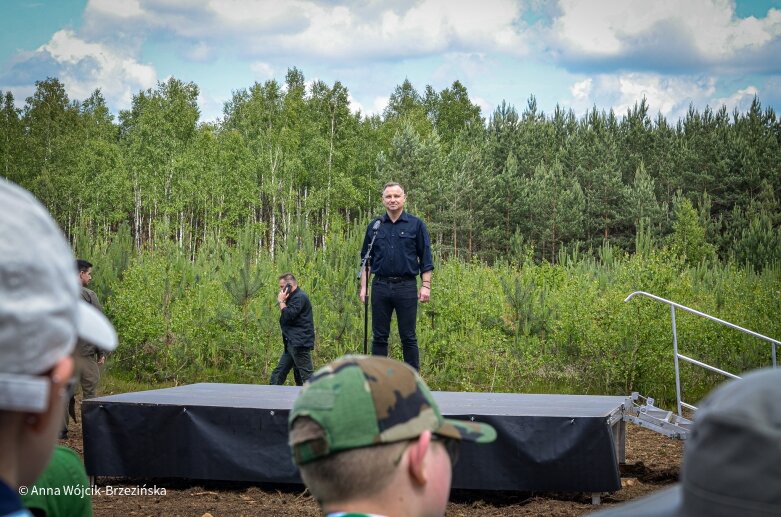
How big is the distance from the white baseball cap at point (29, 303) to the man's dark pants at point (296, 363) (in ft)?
37.0

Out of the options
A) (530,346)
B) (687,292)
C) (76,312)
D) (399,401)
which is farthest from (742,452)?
(687,292)

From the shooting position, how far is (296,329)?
487 inches

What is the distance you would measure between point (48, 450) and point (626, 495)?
6.93m

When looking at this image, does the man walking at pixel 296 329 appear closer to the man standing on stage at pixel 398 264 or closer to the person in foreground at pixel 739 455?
the man standing on stage at pixel 398 264

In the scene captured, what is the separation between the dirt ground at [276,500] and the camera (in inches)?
271

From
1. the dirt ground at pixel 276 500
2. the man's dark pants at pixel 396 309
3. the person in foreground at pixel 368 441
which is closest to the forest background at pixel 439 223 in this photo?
the man's dark pants at pixel 396 309

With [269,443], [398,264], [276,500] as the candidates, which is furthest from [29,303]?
[398,264]

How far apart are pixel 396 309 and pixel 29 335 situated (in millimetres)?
8596

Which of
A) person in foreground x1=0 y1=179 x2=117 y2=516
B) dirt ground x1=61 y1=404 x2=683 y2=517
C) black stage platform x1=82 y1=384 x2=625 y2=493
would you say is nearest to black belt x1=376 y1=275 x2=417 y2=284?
black stage platform x1=82 y1=384 x2=625 y2=493

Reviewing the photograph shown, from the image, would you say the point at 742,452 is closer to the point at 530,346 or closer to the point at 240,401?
the point at 240,401

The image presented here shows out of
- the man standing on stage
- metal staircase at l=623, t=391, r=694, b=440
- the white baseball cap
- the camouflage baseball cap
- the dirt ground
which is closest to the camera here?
the white baseball cap

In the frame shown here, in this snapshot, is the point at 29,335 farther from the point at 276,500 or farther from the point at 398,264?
the point at 398,264

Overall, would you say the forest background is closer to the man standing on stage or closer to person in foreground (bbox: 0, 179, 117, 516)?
the man standing on stage

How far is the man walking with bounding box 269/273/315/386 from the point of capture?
1230 cm
